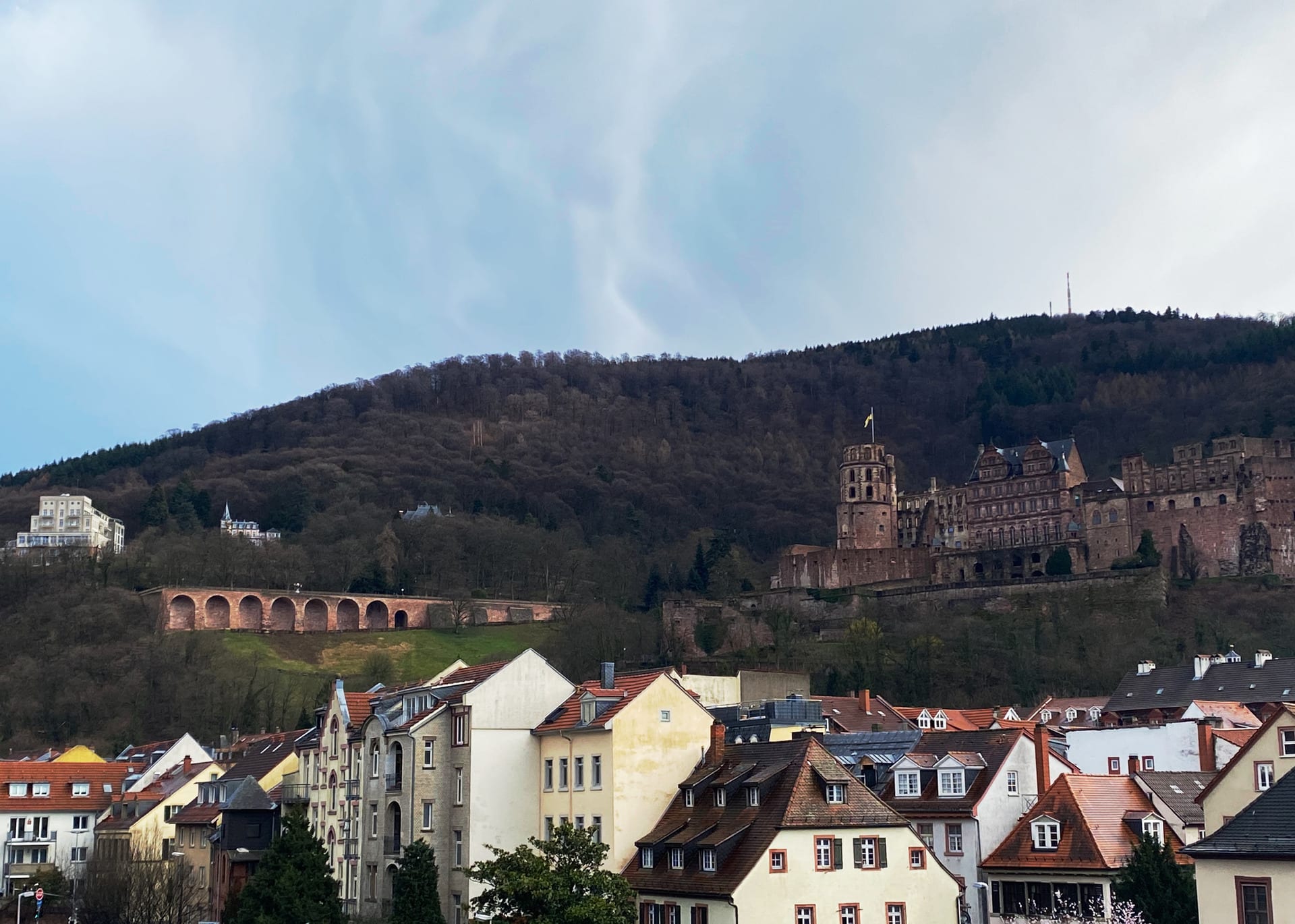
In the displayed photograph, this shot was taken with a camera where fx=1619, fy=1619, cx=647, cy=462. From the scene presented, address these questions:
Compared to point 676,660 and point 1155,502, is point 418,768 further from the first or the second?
point 1155,502

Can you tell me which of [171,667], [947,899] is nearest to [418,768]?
[947,899]

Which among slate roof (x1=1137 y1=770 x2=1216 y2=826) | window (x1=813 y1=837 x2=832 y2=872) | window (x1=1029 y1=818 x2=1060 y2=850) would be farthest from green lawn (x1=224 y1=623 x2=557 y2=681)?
window (x1=813 y1=837 x2=832 y2=872)

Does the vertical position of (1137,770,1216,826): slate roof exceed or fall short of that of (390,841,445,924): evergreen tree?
it exceeds it

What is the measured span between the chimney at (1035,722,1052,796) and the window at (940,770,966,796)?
2.29 meters

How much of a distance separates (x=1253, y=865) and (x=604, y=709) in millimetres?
22492

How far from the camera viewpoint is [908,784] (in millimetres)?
49125

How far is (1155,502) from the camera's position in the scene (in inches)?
5027

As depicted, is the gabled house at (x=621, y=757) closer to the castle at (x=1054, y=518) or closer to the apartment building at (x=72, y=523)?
the castle at (x=1054, y=518)

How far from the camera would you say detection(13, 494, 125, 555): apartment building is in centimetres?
18038

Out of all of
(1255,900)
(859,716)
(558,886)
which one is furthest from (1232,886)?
(859,716)

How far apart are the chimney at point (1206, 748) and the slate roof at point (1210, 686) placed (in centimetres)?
1540

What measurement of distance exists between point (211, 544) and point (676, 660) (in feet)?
161

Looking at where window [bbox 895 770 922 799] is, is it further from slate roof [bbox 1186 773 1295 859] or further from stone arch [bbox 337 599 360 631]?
stone arch [bbox 337 599 360 631]

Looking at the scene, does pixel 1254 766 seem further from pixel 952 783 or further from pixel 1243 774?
pixel 952 783
